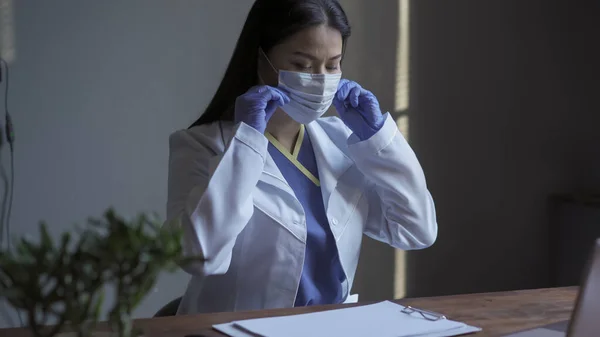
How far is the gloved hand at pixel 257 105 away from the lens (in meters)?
1.72

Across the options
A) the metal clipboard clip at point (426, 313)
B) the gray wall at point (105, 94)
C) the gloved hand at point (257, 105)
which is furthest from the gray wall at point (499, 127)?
the metal clipboard clip at point (426, 313)

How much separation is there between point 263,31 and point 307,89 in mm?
179

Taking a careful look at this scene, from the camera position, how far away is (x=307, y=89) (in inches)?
70.1

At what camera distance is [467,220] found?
3387 mm

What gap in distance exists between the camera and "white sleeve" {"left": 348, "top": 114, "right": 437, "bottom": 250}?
1.84 meters

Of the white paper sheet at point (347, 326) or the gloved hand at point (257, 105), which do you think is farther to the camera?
the gloved hand at point (257, 105)

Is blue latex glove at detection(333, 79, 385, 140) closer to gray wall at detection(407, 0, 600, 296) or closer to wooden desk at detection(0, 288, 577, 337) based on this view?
wooden desk at detection(0, 288, 577, 337)

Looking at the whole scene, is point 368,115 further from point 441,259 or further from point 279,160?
point 441,259

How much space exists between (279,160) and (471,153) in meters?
1.71

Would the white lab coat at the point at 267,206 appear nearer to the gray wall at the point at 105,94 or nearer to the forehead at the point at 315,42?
the forehead at the point at 315,42

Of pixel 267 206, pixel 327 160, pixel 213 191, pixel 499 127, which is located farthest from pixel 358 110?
pixel 499 127

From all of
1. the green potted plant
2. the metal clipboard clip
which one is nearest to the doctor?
the metal clipboard clip

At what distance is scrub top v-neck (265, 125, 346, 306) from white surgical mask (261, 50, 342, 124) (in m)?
0.11

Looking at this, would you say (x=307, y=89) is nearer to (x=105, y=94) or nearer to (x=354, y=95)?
(x=354, y=95)
